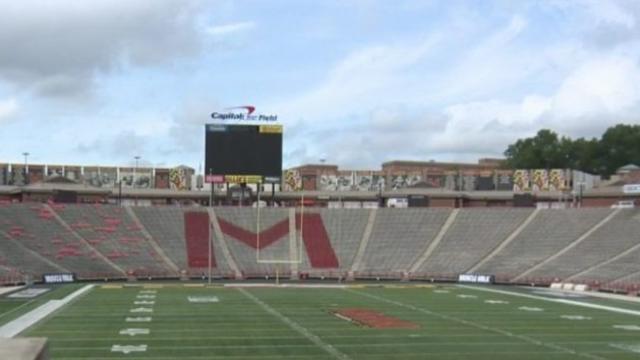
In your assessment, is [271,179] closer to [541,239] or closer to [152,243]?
[152,243]

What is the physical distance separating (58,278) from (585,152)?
253 ft

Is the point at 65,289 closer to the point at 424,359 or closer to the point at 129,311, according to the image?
the point at 129,311

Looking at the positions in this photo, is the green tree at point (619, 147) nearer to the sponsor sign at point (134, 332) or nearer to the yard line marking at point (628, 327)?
the yard line marking at point (628, 327)

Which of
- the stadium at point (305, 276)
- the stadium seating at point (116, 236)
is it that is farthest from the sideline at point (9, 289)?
the stadium seating at point (116, 236)

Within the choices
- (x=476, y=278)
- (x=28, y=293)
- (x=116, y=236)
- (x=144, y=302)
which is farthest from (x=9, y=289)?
(x=476, y=278)

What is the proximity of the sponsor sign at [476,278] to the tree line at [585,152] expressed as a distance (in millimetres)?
58025

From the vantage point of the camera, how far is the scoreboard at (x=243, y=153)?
200ft

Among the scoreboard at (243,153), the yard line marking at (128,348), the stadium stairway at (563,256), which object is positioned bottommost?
the yard line marking at (128,348)

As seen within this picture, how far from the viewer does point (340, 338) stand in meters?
23.5

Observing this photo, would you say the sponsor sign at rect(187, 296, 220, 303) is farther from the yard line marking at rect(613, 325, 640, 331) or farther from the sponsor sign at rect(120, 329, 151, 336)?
the yard line marking at rect(613, 325, 640, 331)

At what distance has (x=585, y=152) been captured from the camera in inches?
4341

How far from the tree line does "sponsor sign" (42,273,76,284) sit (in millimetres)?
72718

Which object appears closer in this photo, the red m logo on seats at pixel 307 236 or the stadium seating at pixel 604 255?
the stadium seating at pixel 604 255

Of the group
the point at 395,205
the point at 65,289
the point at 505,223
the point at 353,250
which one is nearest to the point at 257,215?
the point at 353,250
